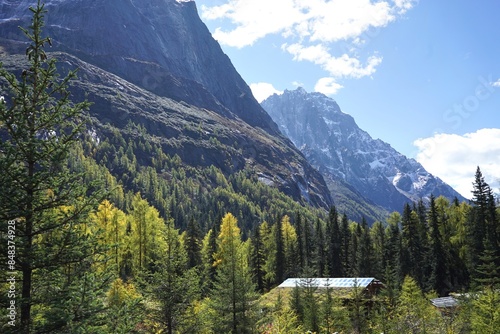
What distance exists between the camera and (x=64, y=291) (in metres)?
10.5

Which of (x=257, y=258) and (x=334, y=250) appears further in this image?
(x=334, y=250)

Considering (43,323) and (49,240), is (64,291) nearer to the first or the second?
(43,323)

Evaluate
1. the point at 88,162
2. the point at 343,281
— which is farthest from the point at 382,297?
the point at 88,162

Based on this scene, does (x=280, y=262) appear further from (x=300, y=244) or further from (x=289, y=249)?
(x=300, y=244)

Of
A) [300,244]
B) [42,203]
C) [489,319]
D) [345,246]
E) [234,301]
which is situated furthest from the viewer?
[345,246]

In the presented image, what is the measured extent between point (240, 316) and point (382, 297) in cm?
3053

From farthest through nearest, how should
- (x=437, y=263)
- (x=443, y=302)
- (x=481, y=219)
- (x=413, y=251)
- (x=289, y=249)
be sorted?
(x=289, y=249)
(x=413, y=251)
(x=437, y=263)
(x=481, y=219)
(x=443, y=302)

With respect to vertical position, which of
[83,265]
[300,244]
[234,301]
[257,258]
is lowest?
[234,301]

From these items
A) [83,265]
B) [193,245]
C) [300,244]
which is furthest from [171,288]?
[300,244]

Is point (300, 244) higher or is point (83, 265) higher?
point (300, 244)

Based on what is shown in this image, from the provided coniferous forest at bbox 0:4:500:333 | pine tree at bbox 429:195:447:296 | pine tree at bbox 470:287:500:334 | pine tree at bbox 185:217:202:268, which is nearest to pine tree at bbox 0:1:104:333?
coniferous forest at bbox 0:4:500:333

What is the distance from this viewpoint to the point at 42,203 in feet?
35.3

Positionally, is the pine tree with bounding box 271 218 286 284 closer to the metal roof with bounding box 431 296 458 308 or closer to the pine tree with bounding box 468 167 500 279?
the metal roof with bounding box 431 296 458 308

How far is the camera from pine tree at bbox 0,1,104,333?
1015cm
